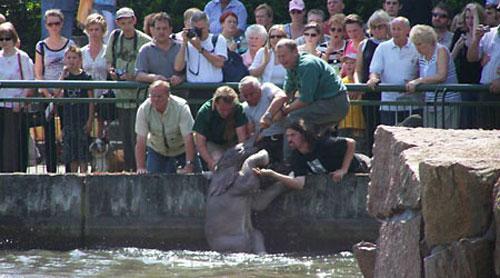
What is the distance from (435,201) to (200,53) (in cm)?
826

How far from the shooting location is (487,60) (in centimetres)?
1288

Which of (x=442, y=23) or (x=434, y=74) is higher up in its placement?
(x=442, y=23)

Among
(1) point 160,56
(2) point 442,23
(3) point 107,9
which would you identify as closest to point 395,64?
(2) point 442,23

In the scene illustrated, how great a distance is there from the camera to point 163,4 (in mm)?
18969

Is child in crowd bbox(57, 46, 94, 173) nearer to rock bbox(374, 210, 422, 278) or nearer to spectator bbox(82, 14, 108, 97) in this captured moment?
spectator bbox(82, 14, 108, 97)

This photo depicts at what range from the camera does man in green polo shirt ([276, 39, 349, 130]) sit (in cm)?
1198

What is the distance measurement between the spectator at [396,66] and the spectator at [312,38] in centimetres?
Answer: 77

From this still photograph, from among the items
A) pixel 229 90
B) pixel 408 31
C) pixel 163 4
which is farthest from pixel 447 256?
pixel 163 4

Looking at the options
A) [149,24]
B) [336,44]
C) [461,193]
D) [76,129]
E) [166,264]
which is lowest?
[166,264]

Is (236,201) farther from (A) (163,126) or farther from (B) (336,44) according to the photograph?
(B) (336,44)

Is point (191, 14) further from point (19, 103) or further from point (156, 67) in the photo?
point (19, 103)

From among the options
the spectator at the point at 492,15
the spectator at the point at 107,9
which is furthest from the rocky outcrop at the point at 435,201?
the spectator at the point at 107,9

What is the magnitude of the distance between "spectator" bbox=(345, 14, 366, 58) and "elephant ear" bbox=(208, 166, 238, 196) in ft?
6.32

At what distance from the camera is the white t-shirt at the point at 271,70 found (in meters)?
13.2
